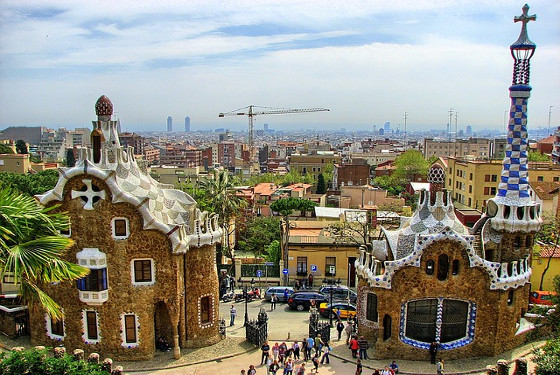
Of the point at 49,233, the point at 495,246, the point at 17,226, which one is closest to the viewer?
the point at 17,226

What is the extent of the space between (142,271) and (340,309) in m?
12.7

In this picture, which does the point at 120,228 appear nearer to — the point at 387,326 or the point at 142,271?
the point at 142,271

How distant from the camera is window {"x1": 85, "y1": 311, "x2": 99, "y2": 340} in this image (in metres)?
26.8

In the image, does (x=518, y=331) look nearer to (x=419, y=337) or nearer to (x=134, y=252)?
(x=419, y=337)

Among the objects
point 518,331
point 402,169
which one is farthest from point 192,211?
point 402,169

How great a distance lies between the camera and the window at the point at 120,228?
85.4ft

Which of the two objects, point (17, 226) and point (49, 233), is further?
point (49, 233)

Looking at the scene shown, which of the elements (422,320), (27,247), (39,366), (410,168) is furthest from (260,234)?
(410,168)

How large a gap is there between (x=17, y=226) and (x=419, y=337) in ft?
61.8

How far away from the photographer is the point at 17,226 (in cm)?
1731

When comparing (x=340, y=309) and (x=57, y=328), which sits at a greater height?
(x=57, y=328)

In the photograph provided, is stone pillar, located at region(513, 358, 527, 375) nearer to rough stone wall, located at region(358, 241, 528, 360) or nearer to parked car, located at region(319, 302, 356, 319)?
rough stone wall, located at region(358, 241, 528, 360)

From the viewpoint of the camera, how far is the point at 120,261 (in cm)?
2617

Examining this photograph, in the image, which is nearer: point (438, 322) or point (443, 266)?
point (443, 266)
